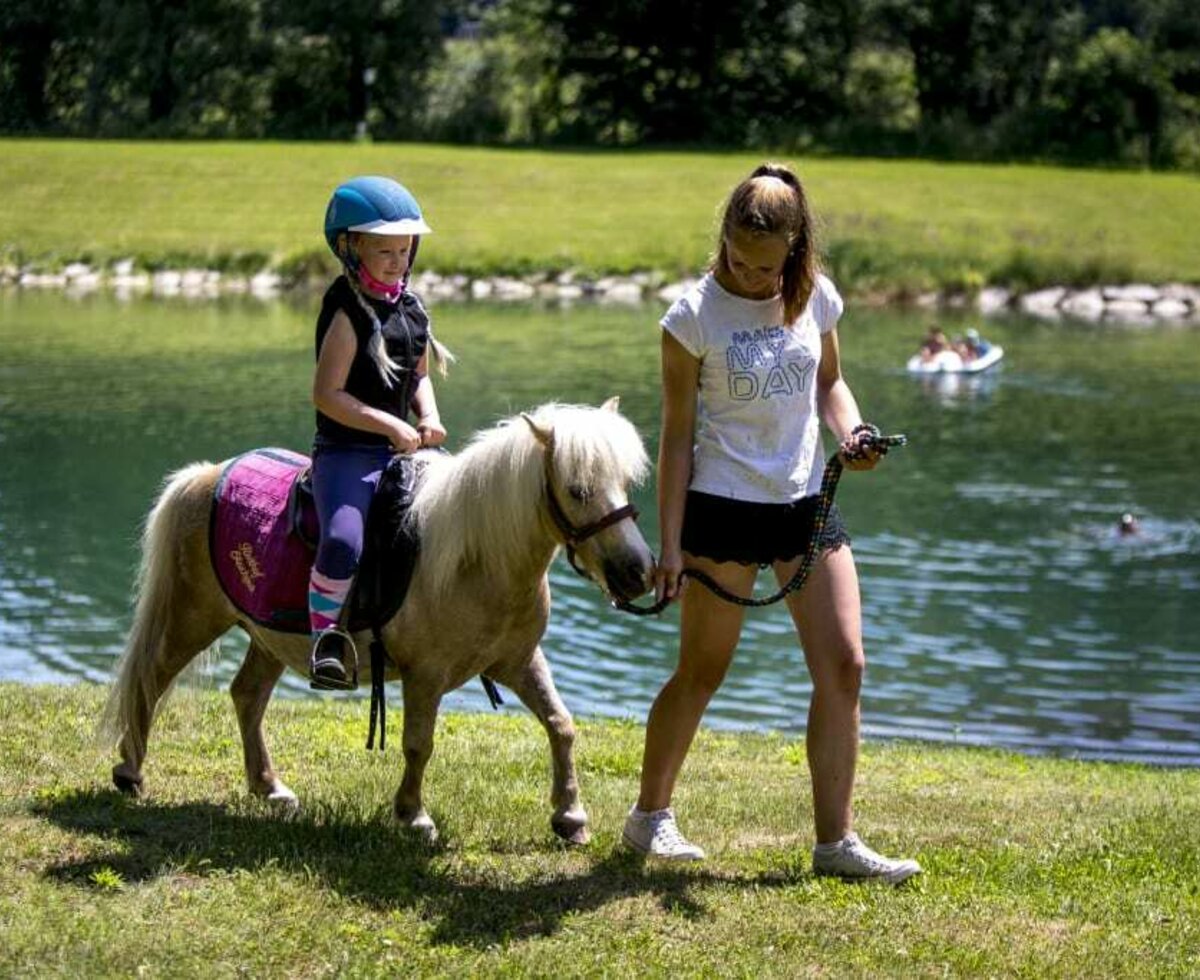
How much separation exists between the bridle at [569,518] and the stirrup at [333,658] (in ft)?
3.28

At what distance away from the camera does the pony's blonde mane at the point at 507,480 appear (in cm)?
626

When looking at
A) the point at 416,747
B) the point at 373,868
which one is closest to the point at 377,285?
the point at 416,747

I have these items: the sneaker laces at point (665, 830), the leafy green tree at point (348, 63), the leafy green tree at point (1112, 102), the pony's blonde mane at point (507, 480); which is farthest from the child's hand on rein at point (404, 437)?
the leafy green tree at point (348, 63)

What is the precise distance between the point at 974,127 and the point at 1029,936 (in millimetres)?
59987

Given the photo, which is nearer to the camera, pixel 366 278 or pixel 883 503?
pixel 366 278

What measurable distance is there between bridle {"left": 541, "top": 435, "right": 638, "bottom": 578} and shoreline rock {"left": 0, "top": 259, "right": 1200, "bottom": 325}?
3797cm

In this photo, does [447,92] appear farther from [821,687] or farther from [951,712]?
[821,687]

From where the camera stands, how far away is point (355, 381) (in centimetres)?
688

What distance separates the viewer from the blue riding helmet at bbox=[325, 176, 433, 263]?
6.78 meters

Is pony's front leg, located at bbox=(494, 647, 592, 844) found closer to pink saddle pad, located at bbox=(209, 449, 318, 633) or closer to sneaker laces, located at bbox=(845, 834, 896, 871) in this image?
pink saddle pad, located at bbox=(209, 449, 318, 633)

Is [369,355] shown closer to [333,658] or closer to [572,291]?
[333,658]

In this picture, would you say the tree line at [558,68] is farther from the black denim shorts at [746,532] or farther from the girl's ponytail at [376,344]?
the black denim shorts at [746,532]

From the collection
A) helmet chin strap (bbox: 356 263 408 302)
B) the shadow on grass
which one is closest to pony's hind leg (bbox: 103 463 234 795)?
the shadow on grass

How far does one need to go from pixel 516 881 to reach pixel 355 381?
6.30 feet
